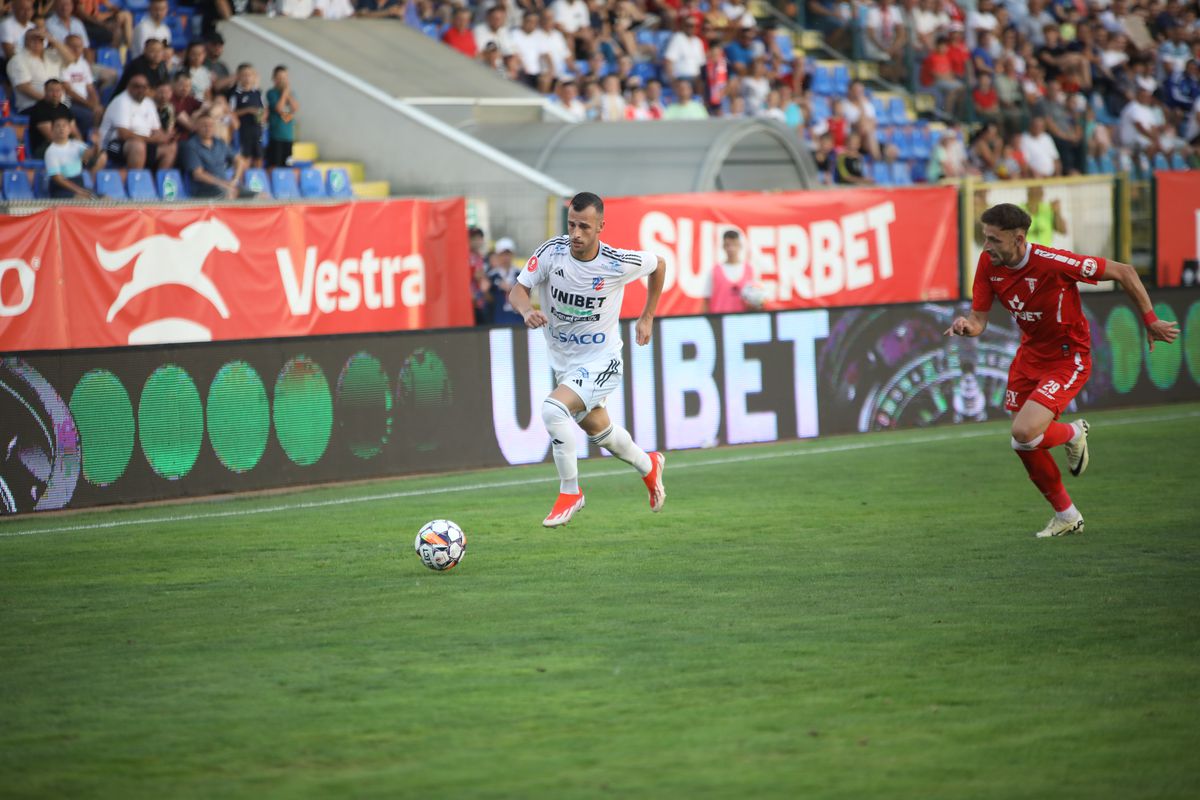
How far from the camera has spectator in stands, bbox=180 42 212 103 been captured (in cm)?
1902

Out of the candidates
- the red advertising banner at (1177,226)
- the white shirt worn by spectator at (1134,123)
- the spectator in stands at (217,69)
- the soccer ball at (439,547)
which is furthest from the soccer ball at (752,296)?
the white shirt worn by spectator at (1134,123)

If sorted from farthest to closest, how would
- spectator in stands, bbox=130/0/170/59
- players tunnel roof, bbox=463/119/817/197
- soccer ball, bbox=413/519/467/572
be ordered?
1. players tunnel roof, bbox=463/119/817/197
2. spectator in stands, bbox=130/0/170/59
3. soccer ball, bbox=413/519/467/572

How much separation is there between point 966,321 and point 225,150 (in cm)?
1021

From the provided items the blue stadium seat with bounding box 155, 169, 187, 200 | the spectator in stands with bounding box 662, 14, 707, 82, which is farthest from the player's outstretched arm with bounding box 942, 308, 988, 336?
the spectator in stands with bounding box 662, 14, 707, 82

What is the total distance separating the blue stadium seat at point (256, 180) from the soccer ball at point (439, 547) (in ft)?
31.8

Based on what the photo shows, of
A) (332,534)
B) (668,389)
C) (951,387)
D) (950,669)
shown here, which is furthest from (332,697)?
(951,387)

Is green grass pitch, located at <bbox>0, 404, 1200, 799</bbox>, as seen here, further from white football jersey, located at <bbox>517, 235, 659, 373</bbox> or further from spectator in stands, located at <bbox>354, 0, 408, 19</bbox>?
spectator in stands, located at <bbox>354, 0, 408, 19</bbox>

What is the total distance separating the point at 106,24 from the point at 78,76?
1.45 metres

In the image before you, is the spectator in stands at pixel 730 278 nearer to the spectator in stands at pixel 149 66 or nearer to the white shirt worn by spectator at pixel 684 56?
the spectator in stands at pixel 149 66

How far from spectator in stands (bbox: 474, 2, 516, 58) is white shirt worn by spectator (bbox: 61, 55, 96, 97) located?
7053 mm

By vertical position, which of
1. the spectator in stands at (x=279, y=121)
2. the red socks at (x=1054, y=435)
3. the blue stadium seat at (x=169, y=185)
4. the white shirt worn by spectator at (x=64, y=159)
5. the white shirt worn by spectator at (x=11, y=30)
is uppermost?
the white shirt worn by spectator at (x=11, y=30)

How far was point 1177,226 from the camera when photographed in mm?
23516

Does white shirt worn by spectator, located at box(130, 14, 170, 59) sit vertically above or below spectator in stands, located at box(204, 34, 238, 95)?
above

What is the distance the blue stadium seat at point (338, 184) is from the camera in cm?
1975
